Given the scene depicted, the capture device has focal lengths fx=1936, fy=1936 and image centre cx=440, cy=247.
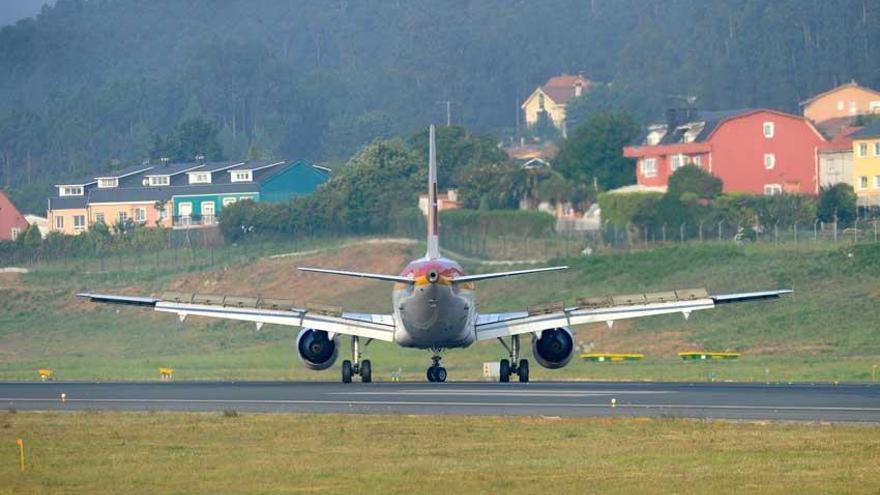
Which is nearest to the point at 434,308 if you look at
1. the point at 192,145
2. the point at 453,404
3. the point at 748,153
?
the point at 453,404

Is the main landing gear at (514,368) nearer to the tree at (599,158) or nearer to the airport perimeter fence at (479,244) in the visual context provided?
the airport perimeter fence at (479,244)

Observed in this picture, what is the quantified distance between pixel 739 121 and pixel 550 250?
92.0ft

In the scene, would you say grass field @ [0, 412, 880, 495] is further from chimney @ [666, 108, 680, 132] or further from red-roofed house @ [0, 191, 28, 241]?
red-roofed house @ [0, 191, 28, 241]

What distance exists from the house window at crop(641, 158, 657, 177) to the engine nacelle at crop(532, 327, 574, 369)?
2854 inches

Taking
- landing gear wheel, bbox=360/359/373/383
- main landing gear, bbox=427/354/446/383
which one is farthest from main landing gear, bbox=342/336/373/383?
main landing gear, bbox=427/354/446/383

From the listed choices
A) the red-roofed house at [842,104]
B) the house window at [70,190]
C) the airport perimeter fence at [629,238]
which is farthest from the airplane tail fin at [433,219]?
the red-roofed house at [842,104]

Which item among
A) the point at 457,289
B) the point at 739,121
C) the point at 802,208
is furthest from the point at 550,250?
the point at 457,289

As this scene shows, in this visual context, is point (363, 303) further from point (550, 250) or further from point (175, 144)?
point (175, 144)

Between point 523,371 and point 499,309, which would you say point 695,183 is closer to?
point 499,309

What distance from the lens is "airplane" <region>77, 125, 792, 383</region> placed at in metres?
59.4

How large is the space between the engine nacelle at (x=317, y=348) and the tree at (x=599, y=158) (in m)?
77.1

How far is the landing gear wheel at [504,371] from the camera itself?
6269 centimetres

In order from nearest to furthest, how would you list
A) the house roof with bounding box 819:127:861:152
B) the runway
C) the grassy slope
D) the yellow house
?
the runway, the grassy slope, the yellow house, the house roof with bounding box 819:127:861:152

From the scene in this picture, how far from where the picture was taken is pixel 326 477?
34.3m
